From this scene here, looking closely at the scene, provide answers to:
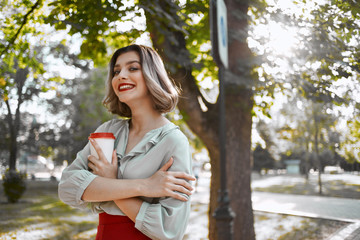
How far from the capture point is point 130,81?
1.98 meters

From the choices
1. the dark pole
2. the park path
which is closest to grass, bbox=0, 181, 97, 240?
the park path

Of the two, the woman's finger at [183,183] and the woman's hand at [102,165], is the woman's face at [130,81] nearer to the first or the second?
the woman's hand at [102,165]

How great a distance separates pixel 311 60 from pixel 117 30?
3604 millimetres

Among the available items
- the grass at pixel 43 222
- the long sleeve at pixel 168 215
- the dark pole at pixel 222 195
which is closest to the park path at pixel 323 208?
the grass at pixel 43 222

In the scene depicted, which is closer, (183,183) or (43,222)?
(183,183)

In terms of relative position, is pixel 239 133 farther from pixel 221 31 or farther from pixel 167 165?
pixel 167 165

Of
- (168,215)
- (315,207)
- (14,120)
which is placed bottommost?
(315,207)

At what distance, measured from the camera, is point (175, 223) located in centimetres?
170

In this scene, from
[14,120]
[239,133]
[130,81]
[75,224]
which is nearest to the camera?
[130,81]

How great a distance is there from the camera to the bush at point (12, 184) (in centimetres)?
1577

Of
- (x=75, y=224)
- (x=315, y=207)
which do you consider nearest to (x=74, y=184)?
(x=75, y=224)

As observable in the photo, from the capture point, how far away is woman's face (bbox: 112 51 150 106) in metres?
1.98

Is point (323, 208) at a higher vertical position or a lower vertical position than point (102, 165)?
lower

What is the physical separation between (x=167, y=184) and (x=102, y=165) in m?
0.43
